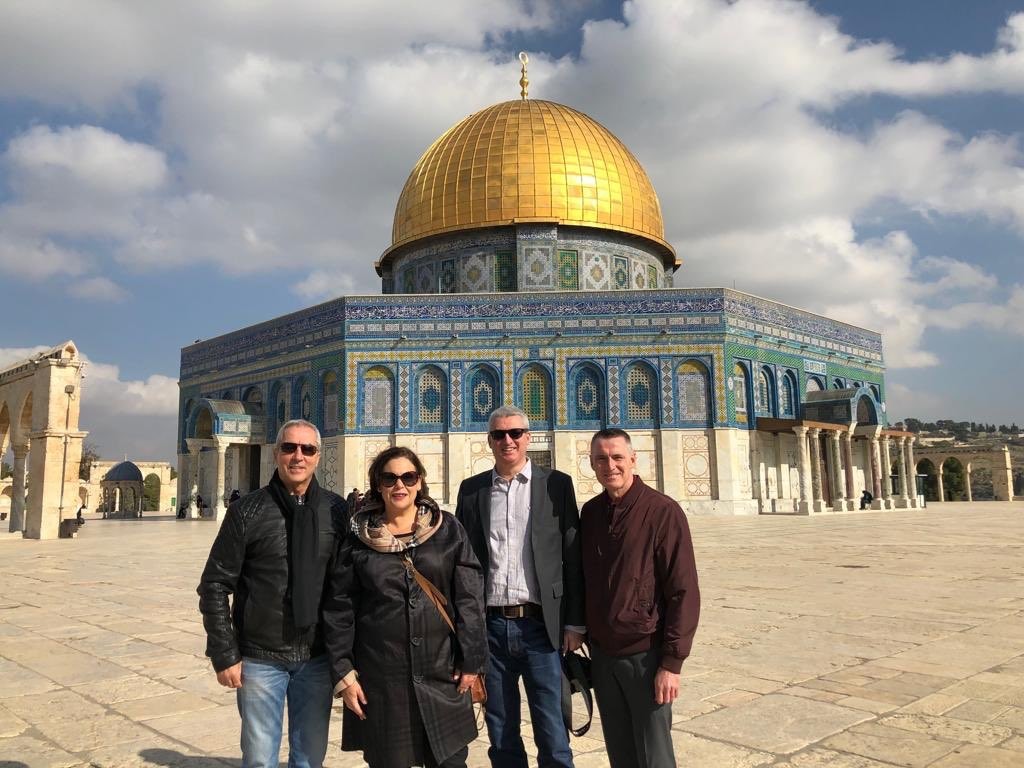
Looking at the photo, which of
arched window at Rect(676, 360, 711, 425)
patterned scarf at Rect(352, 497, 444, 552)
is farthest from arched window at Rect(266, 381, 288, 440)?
patterned scarf at Rect(352, 497, 444, 552)

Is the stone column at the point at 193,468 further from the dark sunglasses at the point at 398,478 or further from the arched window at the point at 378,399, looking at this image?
the dark sunglasses at the point at 398,478

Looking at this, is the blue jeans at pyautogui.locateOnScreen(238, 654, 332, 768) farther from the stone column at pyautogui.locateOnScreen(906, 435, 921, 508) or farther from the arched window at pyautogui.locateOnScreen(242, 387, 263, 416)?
the stone column at pyautogui.locateOnScreen(906, 435, 921, 508)

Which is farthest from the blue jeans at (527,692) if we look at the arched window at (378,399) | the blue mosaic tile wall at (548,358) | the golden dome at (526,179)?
the golden dome at (526,179)

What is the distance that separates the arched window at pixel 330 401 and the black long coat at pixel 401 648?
2326cm

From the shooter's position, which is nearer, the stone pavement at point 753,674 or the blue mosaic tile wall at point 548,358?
the stone pavement at point 753,674

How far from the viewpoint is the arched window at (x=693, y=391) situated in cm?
2447

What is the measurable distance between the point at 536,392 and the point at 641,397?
3161 mm

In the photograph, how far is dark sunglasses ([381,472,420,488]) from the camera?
2.62m

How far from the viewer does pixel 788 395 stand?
1064 inches

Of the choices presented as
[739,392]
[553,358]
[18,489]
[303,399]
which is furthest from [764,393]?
[18,489]

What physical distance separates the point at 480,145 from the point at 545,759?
1081 inches

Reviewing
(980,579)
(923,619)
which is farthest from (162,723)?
(980,579)

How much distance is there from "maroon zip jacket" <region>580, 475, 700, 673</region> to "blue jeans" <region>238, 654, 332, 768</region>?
94cm

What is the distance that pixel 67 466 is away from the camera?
1841 centimetres
